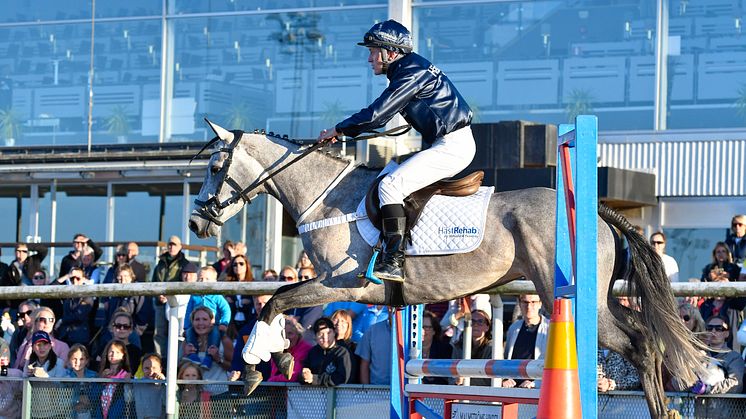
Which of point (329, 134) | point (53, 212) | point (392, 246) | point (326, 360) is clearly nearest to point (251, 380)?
point (392, 246)

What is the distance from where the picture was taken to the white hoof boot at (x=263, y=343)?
8039 millimetres

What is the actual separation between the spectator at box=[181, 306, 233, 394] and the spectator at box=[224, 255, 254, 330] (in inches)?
14.5

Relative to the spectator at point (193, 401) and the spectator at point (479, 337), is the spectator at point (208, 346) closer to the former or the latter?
the spectator at point (193, 401)

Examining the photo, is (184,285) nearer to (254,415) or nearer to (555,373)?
(254,415)

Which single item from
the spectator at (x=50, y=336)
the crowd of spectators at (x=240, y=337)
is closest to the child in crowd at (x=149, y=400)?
the crowd of spectators at (x=240, y=337)

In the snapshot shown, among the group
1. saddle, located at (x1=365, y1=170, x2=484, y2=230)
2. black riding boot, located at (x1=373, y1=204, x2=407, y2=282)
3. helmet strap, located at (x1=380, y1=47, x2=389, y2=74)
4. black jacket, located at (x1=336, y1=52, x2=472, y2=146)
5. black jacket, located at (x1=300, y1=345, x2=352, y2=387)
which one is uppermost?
helmet strap, located at (x1=380, y1=47, x2=389, y2=74)

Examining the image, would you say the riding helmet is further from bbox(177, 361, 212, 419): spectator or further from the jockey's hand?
bbox(177, 361, 212, 419): spectator

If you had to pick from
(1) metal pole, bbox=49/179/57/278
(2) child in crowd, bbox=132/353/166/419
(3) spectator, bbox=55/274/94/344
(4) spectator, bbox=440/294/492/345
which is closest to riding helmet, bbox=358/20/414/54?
(4) spectator, bbox=440/294/492/345

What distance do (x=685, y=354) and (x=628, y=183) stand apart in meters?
9.74

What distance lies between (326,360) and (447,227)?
2.00m

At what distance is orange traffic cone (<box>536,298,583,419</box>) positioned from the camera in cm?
638

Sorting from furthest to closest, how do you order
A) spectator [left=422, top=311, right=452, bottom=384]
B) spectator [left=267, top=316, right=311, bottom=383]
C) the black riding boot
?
1. spectator [left=422, top=311, right=452, bottom=384]
2. spectator [left=267, top=316, right=311, bottom=383]
3. the black riding boot

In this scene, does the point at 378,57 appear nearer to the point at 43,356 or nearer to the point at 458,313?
the point at 458,313

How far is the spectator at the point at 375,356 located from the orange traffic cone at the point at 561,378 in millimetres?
3135
